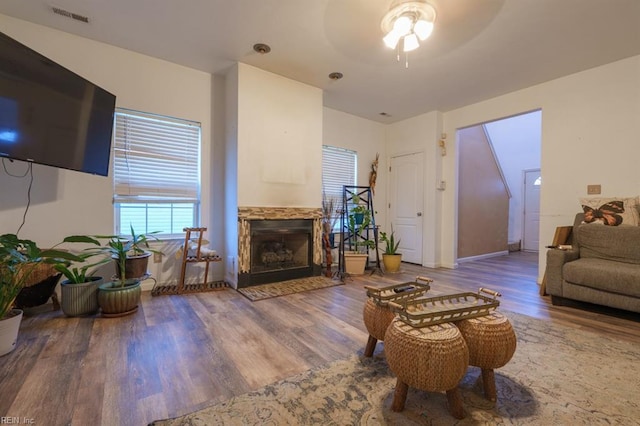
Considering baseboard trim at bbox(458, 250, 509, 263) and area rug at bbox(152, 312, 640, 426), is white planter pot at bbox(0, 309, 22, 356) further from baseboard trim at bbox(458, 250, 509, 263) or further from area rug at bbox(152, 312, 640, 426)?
baseboard trim at bbox(458, 250, 509, 263)

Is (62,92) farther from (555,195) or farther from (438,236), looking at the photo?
(555,195)

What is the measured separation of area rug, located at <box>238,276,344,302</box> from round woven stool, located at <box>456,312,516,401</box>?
80.6 inches

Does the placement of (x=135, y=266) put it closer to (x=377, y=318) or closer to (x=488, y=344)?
(x=377, y=318)

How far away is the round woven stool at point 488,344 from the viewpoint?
4.20 ft

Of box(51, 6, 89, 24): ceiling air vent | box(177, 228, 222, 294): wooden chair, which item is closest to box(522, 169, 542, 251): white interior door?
box(177, 228, 222, 294): wooden chair

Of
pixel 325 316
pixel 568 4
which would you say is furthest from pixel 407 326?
pixel 568 4

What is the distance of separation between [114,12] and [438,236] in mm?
4967

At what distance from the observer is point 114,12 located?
240cm

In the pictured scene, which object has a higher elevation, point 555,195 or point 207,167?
point 207,167

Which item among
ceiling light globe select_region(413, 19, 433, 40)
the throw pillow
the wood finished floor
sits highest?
ceiling light globe select_region(413, 19, 433, 40)

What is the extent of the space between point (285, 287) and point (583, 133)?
4.01m

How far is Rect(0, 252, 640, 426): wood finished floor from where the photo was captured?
129 centimetres

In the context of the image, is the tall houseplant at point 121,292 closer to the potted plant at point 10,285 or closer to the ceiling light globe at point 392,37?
the potted plant at point 10,285

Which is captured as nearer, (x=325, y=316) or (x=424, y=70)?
(x=325, y=316)
